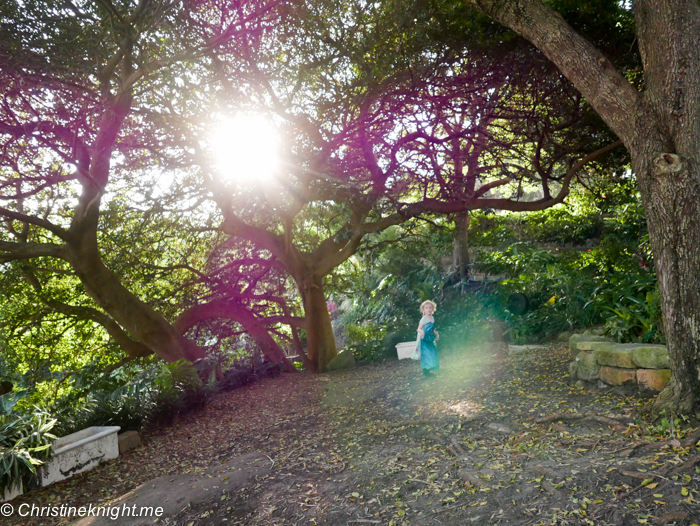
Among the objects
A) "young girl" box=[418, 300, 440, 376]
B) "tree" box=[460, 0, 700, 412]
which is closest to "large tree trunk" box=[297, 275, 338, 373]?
"young girl" box=[418, 300, 440, 376]

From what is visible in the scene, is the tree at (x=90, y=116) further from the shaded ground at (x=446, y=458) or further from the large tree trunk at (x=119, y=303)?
the shaded ground at (x=446, y=458)

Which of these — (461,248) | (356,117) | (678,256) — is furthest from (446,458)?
(461,248)

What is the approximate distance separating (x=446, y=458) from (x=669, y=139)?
306cm

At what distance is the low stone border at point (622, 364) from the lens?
4.26m

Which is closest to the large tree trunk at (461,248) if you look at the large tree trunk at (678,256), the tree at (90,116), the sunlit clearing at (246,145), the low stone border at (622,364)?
the sunlit clearing at (246,145)

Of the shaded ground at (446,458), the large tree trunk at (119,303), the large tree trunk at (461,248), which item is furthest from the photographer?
the large tree trunk at (461,248)

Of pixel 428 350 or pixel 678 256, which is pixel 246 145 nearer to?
pixel 428 350

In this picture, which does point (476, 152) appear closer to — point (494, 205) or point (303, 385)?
point (494, 205)

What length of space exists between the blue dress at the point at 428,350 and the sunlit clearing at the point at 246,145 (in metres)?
3.48

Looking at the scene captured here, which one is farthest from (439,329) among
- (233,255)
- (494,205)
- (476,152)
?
(233,255)

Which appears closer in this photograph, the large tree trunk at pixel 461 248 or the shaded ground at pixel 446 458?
the shaded ground at pixel 446 458

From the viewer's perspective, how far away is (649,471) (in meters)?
2.88

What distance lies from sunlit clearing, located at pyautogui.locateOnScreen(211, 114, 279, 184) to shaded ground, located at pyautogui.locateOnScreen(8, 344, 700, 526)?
377 centimetres

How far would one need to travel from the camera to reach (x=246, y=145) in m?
6.75
